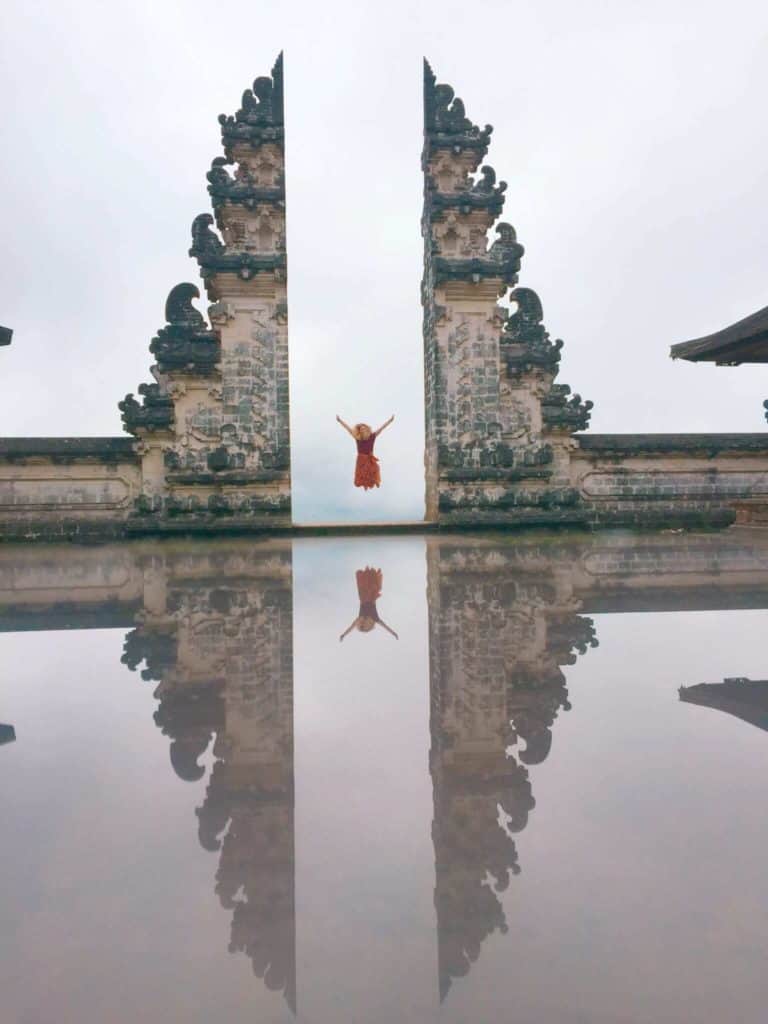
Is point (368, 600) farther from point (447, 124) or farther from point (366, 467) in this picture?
point (447, 124)

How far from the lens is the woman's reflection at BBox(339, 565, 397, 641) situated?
3803mm

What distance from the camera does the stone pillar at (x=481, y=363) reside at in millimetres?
11820

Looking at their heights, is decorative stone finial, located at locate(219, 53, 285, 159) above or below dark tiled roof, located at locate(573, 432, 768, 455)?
above

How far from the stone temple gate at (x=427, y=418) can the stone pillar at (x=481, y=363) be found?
0.03m

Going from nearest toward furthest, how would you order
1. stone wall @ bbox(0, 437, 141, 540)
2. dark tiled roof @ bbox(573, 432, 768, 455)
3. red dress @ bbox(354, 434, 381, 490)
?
stone wall @ bbox(0, 437, 141, 540), dark tiled roof @ bbox(573, 432, 768, 455), red dress @ bbox(354, 434, 381, 490)

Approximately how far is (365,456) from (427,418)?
1349 millimetres

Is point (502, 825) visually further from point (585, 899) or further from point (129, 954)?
point (129, 954)

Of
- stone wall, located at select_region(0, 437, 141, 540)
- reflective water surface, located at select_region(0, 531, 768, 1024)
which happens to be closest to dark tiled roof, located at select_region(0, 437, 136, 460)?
stone wall, located at select_region(0, 437, 141, 540)

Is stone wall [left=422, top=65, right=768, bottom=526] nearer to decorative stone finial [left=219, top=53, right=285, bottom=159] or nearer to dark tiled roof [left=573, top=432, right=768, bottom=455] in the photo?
dark tiled roof [left=573, top=432, right=768, bottom=455]

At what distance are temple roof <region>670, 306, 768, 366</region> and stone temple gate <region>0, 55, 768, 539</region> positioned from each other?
5.76ft

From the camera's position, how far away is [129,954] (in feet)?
3.88

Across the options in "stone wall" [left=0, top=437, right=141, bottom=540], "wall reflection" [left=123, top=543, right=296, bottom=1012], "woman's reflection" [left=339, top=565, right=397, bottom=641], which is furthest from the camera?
"stone wall" [left=0, top=437, right=141, bottom=540]

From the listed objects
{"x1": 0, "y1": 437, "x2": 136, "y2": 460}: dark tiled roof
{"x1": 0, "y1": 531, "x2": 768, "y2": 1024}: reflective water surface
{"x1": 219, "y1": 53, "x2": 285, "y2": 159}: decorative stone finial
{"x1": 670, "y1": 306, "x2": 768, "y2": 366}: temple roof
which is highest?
{"x1": 219, "y1": 53, "x2": 285, "y2": 159}: decorative stone finial

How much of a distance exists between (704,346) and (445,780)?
10.7 metres
